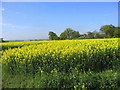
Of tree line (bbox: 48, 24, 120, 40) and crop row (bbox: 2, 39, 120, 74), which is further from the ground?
tree line (bbox: 48, 24, 120, 40)

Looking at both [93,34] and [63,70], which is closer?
[63,70]

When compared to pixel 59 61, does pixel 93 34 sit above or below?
above

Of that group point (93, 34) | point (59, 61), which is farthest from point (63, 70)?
point (93, 34)

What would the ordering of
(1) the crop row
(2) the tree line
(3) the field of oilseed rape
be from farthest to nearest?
1. (2) the tree line
2. (1) the crop row
3. (3) the field of oilseed rape

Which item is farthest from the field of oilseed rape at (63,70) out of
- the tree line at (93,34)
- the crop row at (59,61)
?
the tree line at (93,34)

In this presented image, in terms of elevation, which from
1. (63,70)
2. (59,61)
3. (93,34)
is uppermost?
(93,34)

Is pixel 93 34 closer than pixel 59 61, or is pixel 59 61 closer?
pixel 59 61

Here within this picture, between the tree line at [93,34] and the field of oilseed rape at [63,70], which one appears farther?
the tree line at [93,34]

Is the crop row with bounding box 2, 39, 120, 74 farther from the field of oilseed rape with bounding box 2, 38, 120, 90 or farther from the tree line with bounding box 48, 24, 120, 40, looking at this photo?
the tree line with bounding box 48, 24, 120, 40

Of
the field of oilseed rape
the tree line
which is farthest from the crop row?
the tree line

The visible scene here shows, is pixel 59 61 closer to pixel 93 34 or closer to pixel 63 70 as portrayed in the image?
pixel 63 70

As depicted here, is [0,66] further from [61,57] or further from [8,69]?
[61,57]

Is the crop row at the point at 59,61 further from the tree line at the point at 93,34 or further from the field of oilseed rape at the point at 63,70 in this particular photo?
the tree line at the point at 93,34

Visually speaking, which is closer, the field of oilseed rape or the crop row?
the field of oilseed rape
